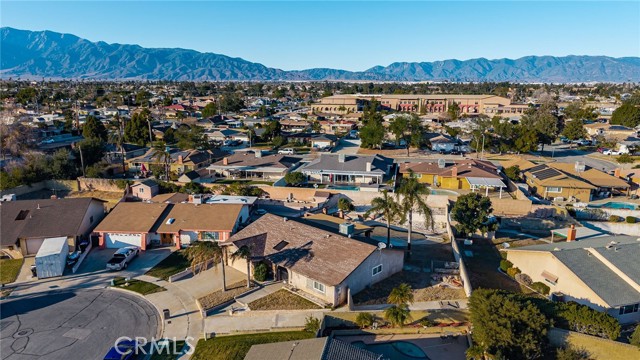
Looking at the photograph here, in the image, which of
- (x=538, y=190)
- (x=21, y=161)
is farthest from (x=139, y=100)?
(x=538, y=190)

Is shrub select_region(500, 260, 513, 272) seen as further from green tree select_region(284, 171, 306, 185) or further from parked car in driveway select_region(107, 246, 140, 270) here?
parked car in driveway select_region(107, 246, 140, 270)

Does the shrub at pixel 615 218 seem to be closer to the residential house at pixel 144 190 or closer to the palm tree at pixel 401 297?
the palm tree at pixel 401 297

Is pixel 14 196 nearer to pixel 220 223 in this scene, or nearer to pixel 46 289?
pixel 46 289

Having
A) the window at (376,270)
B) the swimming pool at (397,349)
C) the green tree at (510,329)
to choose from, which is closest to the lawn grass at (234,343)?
the swimming pool at (397,349)

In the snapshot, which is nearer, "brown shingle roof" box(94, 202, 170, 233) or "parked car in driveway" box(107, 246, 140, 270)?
"parked car in driveway" box(107, 246, 140, 270)

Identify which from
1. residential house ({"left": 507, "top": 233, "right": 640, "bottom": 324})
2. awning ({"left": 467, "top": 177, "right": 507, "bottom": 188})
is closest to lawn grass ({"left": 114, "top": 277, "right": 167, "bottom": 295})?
residential house ({"left": 507, "top": 233, "right": 640, "bottom": 324})
